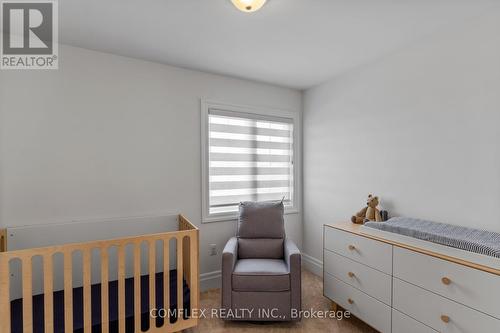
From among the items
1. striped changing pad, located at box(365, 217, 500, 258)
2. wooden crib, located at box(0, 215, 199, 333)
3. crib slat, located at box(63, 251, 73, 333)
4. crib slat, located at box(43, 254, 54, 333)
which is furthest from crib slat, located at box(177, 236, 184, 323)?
striped changing pad, located at box(365, 217, 500, 258)

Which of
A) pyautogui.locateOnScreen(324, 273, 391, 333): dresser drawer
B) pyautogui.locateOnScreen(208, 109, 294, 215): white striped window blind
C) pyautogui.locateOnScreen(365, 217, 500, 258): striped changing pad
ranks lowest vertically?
pyautogui.locateOnScreen(324, 273, 391, 333): dresser drawer

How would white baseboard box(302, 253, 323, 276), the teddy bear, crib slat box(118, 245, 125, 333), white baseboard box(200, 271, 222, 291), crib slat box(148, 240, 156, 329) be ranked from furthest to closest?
white baseboard box(302, 253, 323, 276) < white baseboard box(200, 271, 222, 291) < the teddy bear < crib slat box(148, 240, 156, 329) < crib slat box(118, 245, 125, 333)

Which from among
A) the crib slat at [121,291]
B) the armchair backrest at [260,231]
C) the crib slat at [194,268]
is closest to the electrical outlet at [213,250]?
the armchair backrest at [260,231]

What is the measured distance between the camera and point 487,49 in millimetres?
1723

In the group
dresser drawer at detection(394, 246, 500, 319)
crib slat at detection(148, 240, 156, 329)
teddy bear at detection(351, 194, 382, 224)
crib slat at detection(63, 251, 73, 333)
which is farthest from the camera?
teddy bear at detection(351, 194, 382, 224)

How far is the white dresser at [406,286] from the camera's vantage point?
1.40m

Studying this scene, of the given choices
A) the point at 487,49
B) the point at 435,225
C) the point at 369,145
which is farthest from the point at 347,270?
the point at 487,49

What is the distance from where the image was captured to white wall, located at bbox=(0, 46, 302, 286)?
2018 millimetres

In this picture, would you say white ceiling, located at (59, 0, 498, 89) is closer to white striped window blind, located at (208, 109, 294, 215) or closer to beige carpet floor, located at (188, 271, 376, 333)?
white striped window blind, located at (208, 109, 294, 215)

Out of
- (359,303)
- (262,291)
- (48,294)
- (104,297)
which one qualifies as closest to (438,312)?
(359,303)

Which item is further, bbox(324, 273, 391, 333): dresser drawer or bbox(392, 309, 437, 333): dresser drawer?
bbox(324, 273, 391, 333): dresser drawer

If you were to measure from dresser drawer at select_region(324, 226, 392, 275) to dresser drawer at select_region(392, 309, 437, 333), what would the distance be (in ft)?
0.92

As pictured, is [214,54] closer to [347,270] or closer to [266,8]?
[266,8]

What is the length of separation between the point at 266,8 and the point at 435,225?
1.99m
